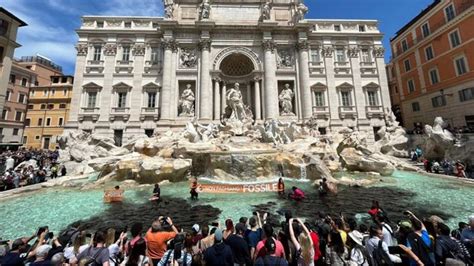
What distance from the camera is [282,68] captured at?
26.0 metres

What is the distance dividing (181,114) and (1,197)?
50.6 feet

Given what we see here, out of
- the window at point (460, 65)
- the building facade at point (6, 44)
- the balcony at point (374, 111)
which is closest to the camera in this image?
the window at point (460, 65)

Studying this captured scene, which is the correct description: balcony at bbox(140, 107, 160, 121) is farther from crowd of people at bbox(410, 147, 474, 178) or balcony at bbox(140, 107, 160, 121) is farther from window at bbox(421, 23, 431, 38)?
window at bbox(421, 23, 431, 38)

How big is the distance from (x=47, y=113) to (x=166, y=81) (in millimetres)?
27403

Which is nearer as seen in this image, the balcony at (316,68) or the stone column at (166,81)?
the stone column at (166,81)

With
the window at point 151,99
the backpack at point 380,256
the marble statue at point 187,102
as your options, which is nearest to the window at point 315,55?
the marble statue at point 187,102

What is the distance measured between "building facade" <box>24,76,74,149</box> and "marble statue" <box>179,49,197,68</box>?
25408 millimetres

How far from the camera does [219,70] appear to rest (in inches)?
976

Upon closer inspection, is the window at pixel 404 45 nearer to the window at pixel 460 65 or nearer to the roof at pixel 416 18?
the roof at pixel 416 18

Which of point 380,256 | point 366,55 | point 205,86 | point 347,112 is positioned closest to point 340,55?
point 366,55

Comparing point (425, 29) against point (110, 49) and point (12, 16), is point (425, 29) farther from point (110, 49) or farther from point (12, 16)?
point (12, 16)

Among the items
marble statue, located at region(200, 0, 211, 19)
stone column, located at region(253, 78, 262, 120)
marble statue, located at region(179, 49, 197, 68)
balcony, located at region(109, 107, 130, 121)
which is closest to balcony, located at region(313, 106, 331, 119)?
stone column, located at region(253, 78, 262, 120)

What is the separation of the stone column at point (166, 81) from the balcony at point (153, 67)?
5.05ft

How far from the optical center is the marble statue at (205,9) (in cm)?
2489
